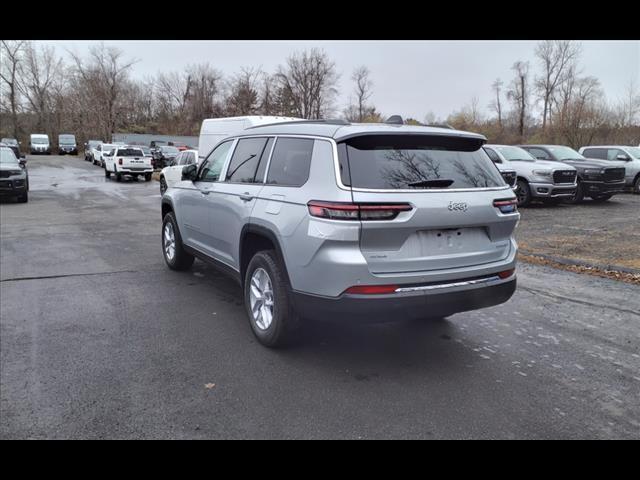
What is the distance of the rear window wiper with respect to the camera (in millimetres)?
3536

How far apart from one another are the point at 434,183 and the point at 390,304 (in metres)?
0.98

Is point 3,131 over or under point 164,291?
over

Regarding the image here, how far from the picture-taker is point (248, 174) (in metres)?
4.71

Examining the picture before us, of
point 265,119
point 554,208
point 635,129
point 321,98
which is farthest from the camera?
point 321,98

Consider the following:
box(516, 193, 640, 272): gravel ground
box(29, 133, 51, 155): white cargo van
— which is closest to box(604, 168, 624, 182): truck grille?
box(516, 193, 640, 272): gravel ground

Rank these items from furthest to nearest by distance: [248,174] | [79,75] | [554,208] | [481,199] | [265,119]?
[79,75] → [265,119] → [554,208] → [248,174] → [481,199]

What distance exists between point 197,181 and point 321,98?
6340cm

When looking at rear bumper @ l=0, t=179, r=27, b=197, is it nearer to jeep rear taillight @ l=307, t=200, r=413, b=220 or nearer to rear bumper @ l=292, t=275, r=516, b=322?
rear bumper @ l=292, t=275, r=516, b=322

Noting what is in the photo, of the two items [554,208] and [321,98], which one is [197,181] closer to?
[554,208]

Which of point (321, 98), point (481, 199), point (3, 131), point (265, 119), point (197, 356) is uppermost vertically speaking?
point (321, 98)

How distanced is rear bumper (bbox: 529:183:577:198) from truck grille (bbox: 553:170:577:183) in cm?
17

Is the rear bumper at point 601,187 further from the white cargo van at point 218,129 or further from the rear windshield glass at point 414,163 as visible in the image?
the rear windshield glass at point 414,163

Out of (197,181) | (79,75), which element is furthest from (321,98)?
(197,181)

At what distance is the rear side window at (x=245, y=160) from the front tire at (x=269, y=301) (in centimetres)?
92
